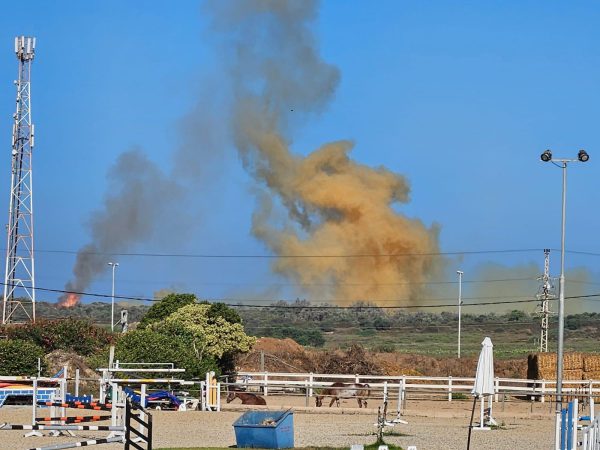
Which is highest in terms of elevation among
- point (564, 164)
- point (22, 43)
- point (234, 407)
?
point (22, 43)

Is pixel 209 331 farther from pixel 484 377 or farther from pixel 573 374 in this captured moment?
pixel 484 377

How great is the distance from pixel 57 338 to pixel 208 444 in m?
28.4

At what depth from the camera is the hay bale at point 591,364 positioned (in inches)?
2202

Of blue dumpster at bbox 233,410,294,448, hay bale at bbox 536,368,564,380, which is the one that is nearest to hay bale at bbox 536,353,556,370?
Answer: hay bale at bbox 536,368,564,380

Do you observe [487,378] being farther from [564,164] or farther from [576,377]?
[576,377]

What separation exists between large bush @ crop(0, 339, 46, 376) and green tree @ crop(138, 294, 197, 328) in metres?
11.7

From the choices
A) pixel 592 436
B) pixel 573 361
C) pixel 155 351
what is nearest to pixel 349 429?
pixel 155 351

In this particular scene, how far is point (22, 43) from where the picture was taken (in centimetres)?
6206

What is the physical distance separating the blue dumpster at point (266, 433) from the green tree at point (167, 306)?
30640mm

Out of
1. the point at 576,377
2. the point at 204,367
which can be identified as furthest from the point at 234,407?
the point at 576,377

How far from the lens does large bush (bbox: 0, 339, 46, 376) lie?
1674 inches

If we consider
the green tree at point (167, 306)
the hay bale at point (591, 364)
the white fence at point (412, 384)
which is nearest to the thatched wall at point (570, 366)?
the hay bale at point (591, 364)

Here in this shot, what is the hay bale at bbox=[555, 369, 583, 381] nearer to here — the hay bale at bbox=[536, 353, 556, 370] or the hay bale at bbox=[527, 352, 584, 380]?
the hay bale at bbox=[527, 352, 584, 380]

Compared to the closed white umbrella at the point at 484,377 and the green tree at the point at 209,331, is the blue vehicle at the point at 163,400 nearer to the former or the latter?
the green tree at the point at 209,331
